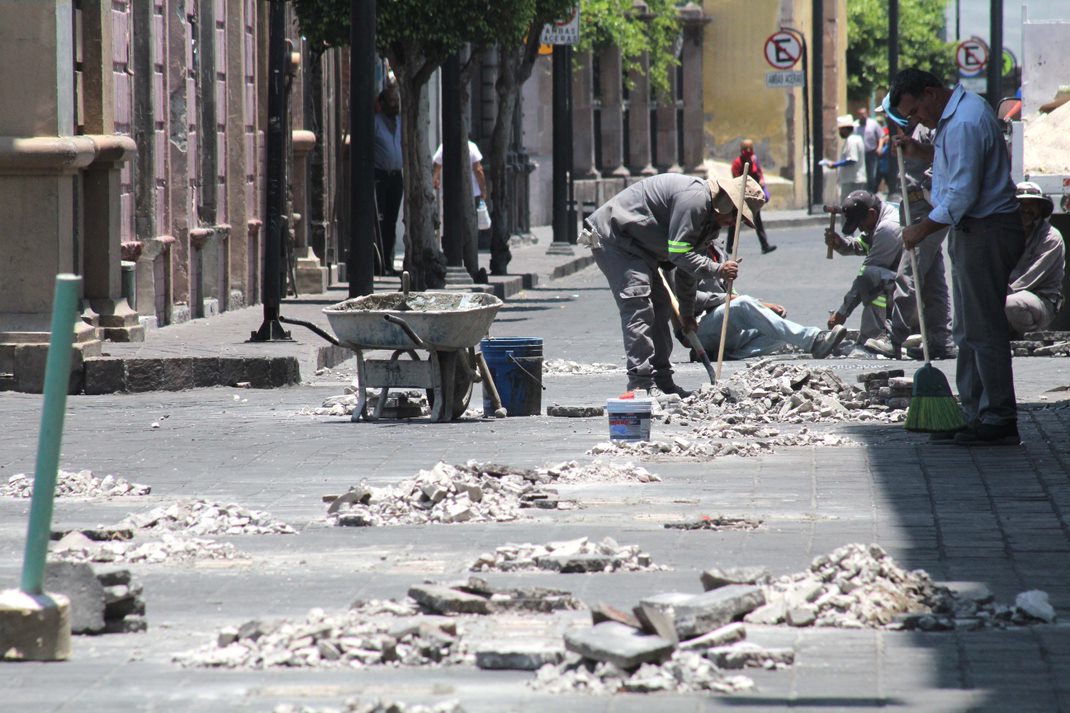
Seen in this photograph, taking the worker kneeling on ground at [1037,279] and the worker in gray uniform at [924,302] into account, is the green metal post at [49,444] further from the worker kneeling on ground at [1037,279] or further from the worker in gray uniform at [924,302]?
the worker in gray uniform at [924,302]

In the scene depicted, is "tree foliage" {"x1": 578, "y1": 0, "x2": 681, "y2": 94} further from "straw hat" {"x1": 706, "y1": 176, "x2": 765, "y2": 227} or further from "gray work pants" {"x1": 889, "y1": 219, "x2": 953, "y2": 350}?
"straw hat" {"x1": 706, "y1": 176, "x2": 765, "y2": 227}

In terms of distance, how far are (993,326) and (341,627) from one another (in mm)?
5287

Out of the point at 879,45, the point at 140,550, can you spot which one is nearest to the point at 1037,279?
the point at 140,550

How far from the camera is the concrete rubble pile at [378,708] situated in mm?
4816

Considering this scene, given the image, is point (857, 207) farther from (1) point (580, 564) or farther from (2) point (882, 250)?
(1) point (580, 564)

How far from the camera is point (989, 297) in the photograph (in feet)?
33.4

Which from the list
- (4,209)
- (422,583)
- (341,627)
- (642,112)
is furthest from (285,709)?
(642,112)

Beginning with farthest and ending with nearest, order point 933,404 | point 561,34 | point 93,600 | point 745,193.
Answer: point 561,34, point 745,193, point 933,404, point 93,600

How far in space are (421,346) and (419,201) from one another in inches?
398

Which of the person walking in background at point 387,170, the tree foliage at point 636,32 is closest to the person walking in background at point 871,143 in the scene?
the tree foliage at point 636,32

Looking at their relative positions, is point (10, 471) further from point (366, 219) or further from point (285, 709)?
point (366, 219)

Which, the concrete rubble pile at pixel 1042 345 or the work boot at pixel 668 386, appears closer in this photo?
the work boot at pixel 668 386

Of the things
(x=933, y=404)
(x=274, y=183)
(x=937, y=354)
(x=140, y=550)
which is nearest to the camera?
(x=140, y=550)

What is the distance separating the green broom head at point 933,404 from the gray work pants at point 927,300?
4.86m
